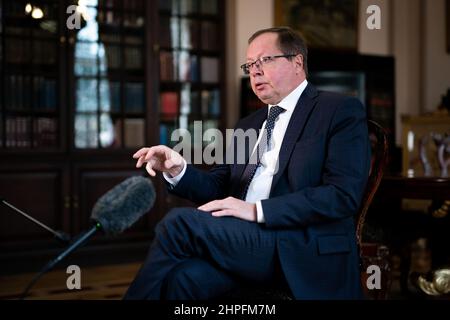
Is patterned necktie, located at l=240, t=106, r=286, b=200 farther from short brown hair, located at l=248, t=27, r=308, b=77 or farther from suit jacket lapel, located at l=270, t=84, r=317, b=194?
short brown hair, located at l=248, t=27, r=308, b=77

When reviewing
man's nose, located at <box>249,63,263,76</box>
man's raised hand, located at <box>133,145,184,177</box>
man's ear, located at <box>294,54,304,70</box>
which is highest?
man's ear, located at <box>294,54,304,70</box>

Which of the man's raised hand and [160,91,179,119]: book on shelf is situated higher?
[160,91,179,119]: book on shelf

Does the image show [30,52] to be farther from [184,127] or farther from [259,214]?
[259,214]

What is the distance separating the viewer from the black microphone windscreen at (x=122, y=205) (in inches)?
58.3

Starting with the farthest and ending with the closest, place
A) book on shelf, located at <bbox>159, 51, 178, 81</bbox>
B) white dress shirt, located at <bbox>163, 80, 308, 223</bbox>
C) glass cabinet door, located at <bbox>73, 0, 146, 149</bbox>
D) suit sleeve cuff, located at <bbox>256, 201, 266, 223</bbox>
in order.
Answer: book on shelf, located at <bbox>159, 51, 178, 81</bbox>, glass cabinet door, located at <bbox>73, 0, 146, 149</bbox>, white dress shirt, located at <bbox>163, 80, 308, 223</bbox>, suit sleeve cuff, located at <bbox>256, 201, 266, 223</bbox>

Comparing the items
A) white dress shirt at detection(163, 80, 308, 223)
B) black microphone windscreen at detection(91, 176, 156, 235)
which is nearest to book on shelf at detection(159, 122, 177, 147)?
white dress shirt at detection(163, 80, 308, 223)

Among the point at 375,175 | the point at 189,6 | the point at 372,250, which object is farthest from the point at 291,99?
the point at 189,6

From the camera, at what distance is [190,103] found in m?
5.06

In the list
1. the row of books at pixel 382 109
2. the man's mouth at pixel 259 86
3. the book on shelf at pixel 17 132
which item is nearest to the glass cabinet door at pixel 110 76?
the book on shelf at pixel 17 132

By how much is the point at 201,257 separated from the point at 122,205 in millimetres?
239

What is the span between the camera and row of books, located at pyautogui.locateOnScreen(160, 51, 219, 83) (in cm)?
492

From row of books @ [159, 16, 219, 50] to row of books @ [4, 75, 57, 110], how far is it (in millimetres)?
1002

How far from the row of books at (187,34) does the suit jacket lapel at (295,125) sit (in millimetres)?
3202

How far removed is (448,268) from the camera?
286 centimetres
